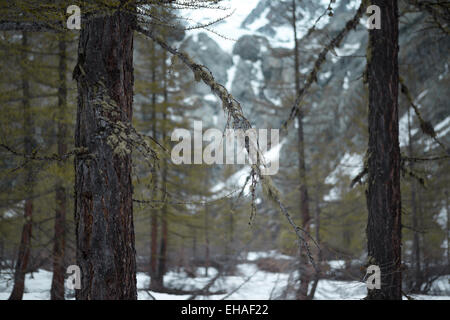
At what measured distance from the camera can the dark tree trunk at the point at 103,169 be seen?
2436 millimetres

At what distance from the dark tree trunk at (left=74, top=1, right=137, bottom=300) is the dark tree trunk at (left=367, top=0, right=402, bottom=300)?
10.7 ft

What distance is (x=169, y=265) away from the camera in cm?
1391

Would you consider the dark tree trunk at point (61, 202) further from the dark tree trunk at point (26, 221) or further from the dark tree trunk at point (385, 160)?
the dark tree trunk at point (385, 160)

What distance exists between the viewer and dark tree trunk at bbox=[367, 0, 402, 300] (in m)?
3.91

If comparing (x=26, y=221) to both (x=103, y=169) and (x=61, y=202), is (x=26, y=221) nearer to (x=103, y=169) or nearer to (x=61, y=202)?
(x=61, y=202)

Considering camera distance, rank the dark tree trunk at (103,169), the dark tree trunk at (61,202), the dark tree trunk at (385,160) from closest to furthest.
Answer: the dark tree trunk at (103,169) < the dark tree trunk at (385,160) < the dark tree trunk at (61,202)

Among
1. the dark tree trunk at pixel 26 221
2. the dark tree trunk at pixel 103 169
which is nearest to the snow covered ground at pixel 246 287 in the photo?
the dark tree trunk at pixel 26 221

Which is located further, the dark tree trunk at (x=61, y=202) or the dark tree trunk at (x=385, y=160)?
the dark tree trunk at (x=61, y=202)

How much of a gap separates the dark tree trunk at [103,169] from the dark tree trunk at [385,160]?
3247 mm

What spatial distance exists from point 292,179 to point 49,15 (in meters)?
9.77

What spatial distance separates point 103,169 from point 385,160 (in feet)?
11.8

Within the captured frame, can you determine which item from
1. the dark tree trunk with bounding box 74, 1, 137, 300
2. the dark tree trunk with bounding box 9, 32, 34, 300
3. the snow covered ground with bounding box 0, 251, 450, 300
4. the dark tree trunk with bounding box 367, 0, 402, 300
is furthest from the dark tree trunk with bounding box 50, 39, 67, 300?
the dark tree trunk with bounding box 367, 0, 402, 300
